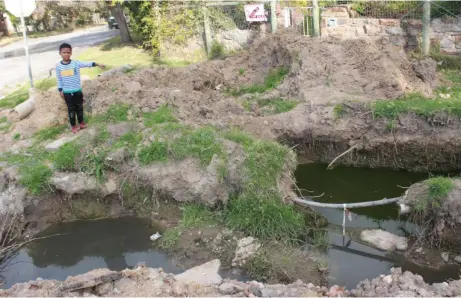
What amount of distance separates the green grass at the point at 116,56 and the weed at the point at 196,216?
7.82m

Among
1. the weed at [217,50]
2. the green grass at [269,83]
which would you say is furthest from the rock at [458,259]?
the weed at [217,50]

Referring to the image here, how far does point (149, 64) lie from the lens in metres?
14.6

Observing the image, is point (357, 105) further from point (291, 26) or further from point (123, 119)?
point (291, 26)

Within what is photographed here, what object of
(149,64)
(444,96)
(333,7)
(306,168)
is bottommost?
(306,168)

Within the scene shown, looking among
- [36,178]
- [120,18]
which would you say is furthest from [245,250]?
[120,18]

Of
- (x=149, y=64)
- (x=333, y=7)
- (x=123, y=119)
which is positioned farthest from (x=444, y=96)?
(x=149, y=64)

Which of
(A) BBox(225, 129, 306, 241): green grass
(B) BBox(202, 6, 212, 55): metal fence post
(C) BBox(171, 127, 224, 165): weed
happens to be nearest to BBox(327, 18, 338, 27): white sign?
(B) BBox(202, 6, 212, 55): metal fence post

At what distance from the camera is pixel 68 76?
7.99 m

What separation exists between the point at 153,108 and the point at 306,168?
3.40 metres

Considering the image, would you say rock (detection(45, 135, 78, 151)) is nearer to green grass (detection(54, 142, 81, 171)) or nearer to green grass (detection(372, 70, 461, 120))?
green grass (detection(54, 142, 81, 171))

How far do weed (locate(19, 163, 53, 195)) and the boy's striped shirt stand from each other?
1603 millimetres

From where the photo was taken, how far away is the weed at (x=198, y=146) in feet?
23.9

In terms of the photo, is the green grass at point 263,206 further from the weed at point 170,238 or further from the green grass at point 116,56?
the green grass at point 116,56

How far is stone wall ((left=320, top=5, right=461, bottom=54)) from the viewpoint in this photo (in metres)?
11.3
